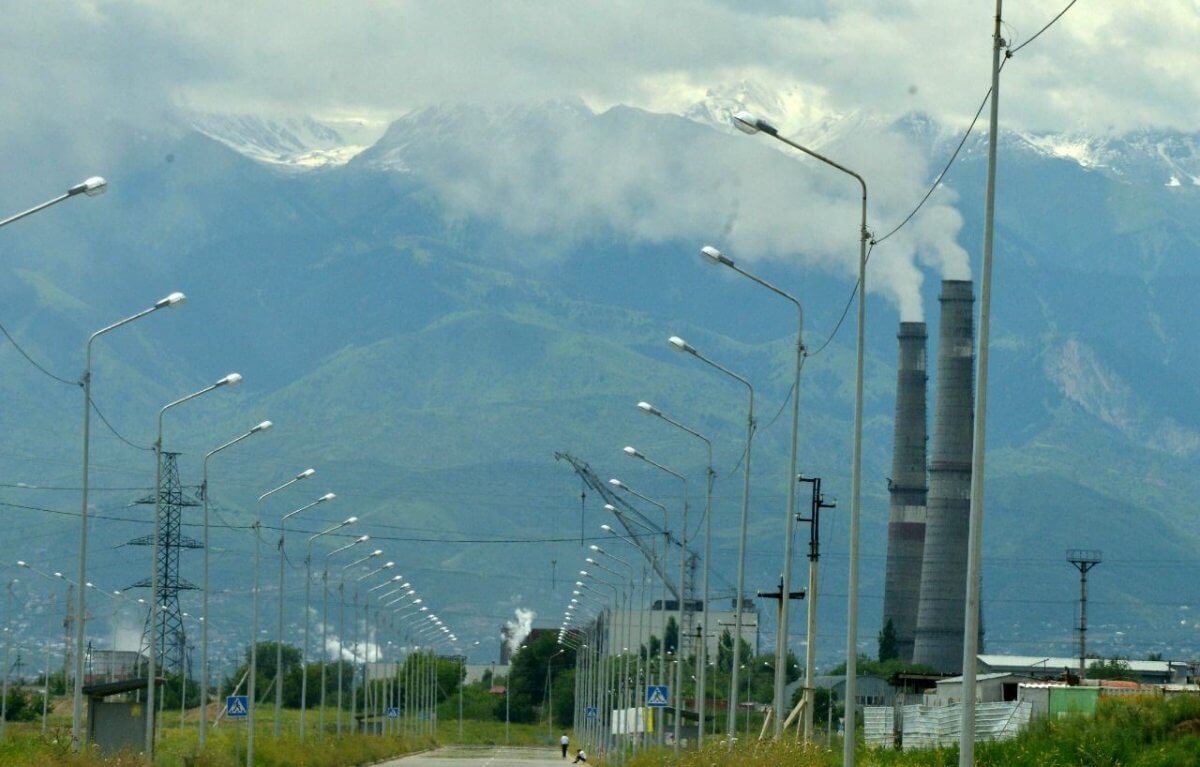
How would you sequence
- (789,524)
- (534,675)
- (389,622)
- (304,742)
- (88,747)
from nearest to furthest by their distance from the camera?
1. (88,747)
2. (789,524)
3. (304,742)
4. (389,622)
5. (534,675)

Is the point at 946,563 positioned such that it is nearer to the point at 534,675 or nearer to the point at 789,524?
the point at 534,675

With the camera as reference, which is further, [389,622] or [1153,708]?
[389,622]

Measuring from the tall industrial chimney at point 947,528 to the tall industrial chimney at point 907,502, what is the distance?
7.76 meters

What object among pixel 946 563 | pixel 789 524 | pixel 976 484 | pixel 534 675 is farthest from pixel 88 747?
pixel 534 675

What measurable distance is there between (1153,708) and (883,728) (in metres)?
32.4

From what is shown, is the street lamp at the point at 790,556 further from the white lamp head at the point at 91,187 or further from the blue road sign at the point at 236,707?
the blue road sign at the point at 236,707

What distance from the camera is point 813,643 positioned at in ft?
142

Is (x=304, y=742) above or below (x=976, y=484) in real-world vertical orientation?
below

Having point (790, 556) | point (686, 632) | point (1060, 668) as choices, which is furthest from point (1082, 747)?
point (686, 632)

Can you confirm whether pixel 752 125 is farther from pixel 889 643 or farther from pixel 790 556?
pixel 889 643

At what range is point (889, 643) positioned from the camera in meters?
154

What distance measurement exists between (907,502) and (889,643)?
10.2 meters

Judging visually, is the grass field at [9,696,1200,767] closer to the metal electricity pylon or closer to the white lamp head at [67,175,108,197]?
Result: the white lamp head at [67,175,108,197]

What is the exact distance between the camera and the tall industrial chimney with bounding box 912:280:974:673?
13775 cm
